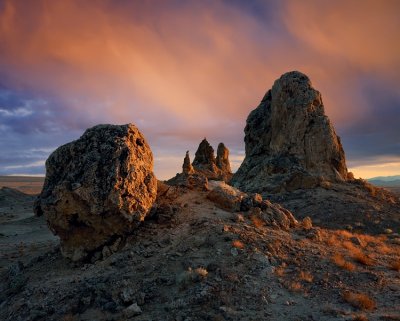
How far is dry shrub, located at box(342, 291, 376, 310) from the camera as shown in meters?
10.5

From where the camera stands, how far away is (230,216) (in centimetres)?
1739

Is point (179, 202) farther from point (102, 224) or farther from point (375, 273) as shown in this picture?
point (375, 273)

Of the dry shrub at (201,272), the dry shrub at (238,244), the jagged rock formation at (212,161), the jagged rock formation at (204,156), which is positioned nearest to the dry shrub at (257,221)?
the dry shrub at (238,244)

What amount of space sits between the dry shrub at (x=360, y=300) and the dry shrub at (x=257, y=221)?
6.09 metres

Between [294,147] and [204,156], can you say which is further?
[204,156]

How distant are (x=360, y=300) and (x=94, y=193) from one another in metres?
10.1

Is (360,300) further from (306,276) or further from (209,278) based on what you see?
(209,278)

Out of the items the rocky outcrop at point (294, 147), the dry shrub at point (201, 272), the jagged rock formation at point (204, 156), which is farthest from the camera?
the jagged rock formation at point (204, 156)

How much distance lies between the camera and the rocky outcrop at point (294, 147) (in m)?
40.7

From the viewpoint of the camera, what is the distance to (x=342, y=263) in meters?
13.8

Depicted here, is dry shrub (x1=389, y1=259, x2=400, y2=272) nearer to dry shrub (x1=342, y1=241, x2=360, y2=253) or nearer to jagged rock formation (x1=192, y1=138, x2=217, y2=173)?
dry shrub (x1=342, y1=241, x2=360, y2=253)

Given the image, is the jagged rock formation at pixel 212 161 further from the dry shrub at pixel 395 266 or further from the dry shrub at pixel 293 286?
the dry shrub at pixel 293 286

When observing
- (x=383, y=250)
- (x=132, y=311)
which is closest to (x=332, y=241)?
(x=383, y=250)

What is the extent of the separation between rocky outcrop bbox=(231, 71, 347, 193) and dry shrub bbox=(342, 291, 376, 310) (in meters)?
28.3
